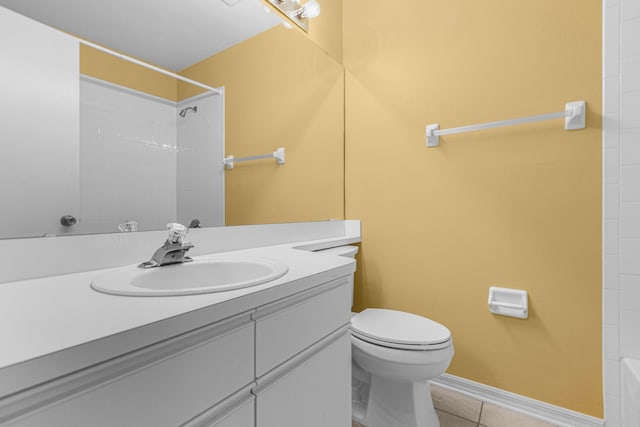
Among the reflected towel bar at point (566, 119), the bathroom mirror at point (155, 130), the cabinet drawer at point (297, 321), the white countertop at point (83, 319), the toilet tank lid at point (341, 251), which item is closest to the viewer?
the white countertop at point (83, 319)

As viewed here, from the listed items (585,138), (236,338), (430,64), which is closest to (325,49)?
(430,64)

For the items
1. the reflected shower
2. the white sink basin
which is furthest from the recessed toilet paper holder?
the reflected shower

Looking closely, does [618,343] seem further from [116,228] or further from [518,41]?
[116,228]

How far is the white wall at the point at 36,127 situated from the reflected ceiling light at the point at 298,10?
3.32 ft

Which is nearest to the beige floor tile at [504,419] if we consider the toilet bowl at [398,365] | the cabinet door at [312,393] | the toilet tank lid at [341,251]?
the toilet bowl at [398,365]

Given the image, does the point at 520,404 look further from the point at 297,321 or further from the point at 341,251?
the point at 297,321

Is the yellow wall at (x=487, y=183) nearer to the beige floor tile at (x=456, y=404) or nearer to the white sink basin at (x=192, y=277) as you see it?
the beige floor tile at (x=456, y=404)

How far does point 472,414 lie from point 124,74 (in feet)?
6.13

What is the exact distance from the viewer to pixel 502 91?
1337 mm

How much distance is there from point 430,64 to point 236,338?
5.17 ft

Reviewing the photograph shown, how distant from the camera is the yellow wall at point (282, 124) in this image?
1.21m

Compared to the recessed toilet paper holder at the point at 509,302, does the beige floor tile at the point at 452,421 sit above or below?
below

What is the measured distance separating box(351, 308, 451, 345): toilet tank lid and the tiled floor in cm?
43

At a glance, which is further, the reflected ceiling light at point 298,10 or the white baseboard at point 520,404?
the reflected ceiling light at point 298,10
